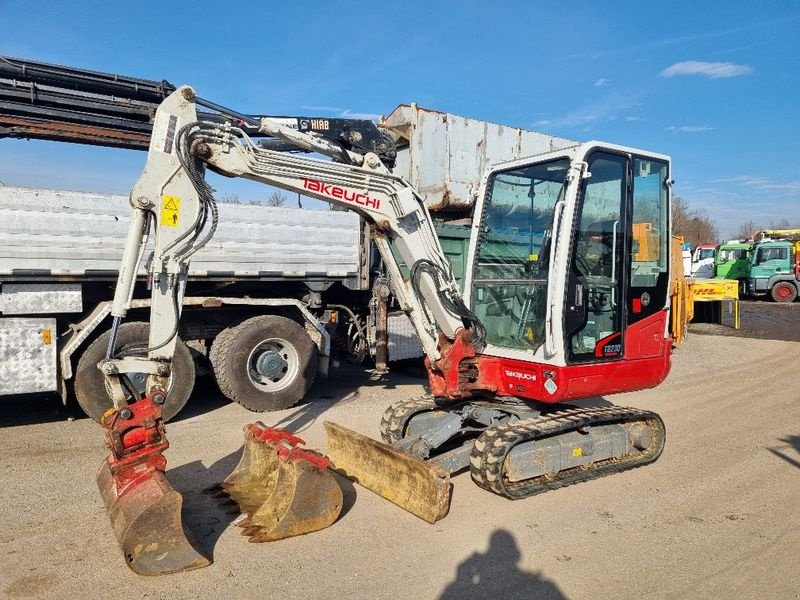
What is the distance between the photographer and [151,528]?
11.4ft

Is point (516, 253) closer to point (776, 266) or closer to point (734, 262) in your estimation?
point (776, 266)

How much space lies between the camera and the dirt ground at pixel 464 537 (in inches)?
136

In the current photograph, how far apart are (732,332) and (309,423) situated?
11995 mm

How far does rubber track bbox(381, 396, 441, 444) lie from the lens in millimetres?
5402

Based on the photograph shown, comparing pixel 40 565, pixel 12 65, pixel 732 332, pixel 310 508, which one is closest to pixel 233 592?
pixel 310 508

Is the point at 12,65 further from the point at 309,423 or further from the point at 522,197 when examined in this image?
the point at 522,197

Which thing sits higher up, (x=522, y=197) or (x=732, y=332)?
(x=522, y=197)

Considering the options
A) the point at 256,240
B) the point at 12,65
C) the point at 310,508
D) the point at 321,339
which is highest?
the point at 12,65

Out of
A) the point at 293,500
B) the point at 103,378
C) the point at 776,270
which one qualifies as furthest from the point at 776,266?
the point at 293,500

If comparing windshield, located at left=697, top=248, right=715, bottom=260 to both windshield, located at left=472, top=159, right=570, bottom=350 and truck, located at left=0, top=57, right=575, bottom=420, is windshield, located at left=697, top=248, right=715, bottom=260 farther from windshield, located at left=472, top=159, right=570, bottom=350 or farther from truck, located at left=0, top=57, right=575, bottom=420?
windshield, located at left=472, top=159, right=570, bottom=350

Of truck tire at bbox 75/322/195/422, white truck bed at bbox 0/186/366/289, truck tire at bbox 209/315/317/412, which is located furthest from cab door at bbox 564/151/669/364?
truck tire at bbox 75/322/195/422

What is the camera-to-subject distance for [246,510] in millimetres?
4332

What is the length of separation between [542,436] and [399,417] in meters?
1.29

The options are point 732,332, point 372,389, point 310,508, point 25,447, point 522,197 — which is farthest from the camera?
point 732,332
